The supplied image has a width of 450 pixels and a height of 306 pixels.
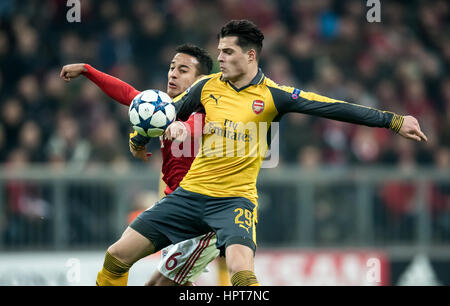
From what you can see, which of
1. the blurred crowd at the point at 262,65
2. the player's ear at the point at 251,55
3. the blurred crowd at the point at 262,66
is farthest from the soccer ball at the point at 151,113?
the blurred crowd at the point at 262,65

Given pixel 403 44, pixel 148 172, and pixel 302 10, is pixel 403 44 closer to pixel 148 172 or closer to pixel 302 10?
pixel 302 10

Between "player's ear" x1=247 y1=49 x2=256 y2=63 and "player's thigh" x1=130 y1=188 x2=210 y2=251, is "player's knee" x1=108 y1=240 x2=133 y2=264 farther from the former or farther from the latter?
"player's ear" x1=247 y1=49 x2=256 y2=63

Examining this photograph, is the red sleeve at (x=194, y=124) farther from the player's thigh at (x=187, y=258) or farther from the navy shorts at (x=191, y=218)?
the player's thigh at (x=187, y=258)

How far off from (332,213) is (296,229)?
1.85ft

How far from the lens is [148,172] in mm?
10055

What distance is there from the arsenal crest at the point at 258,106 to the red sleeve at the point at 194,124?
0.43 meters

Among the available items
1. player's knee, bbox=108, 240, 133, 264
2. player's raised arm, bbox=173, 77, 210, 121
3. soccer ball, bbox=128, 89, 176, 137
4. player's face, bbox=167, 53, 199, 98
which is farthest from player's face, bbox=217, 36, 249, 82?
player's knee, bbox=108, 240, 133, 264

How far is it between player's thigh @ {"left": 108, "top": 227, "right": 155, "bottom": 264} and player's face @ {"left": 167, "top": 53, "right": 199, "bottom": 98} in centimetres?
155

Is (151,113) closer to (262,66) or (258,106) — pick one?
(258,106)

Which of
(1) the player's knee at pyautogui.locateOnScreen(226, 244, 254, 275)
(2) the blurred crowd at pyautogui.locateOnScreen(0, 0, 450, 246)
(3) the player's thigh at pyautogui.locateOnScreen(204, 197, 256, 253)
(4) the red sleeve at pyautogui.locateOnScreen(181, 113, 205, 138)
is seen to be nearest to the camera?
(1) the player's knee at pyautogui.locateOnScreen(226, 244, 254, 275)

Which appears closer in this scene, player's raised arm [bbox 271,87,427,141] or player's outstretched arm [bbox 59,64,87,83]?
player's raised arm [bbox 271,87,427,141]

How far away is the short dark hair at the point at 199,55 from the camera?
674cm

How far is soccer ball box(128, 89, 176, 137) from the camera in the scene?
18.6ft

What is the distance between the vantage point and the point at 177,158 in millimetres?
6414
